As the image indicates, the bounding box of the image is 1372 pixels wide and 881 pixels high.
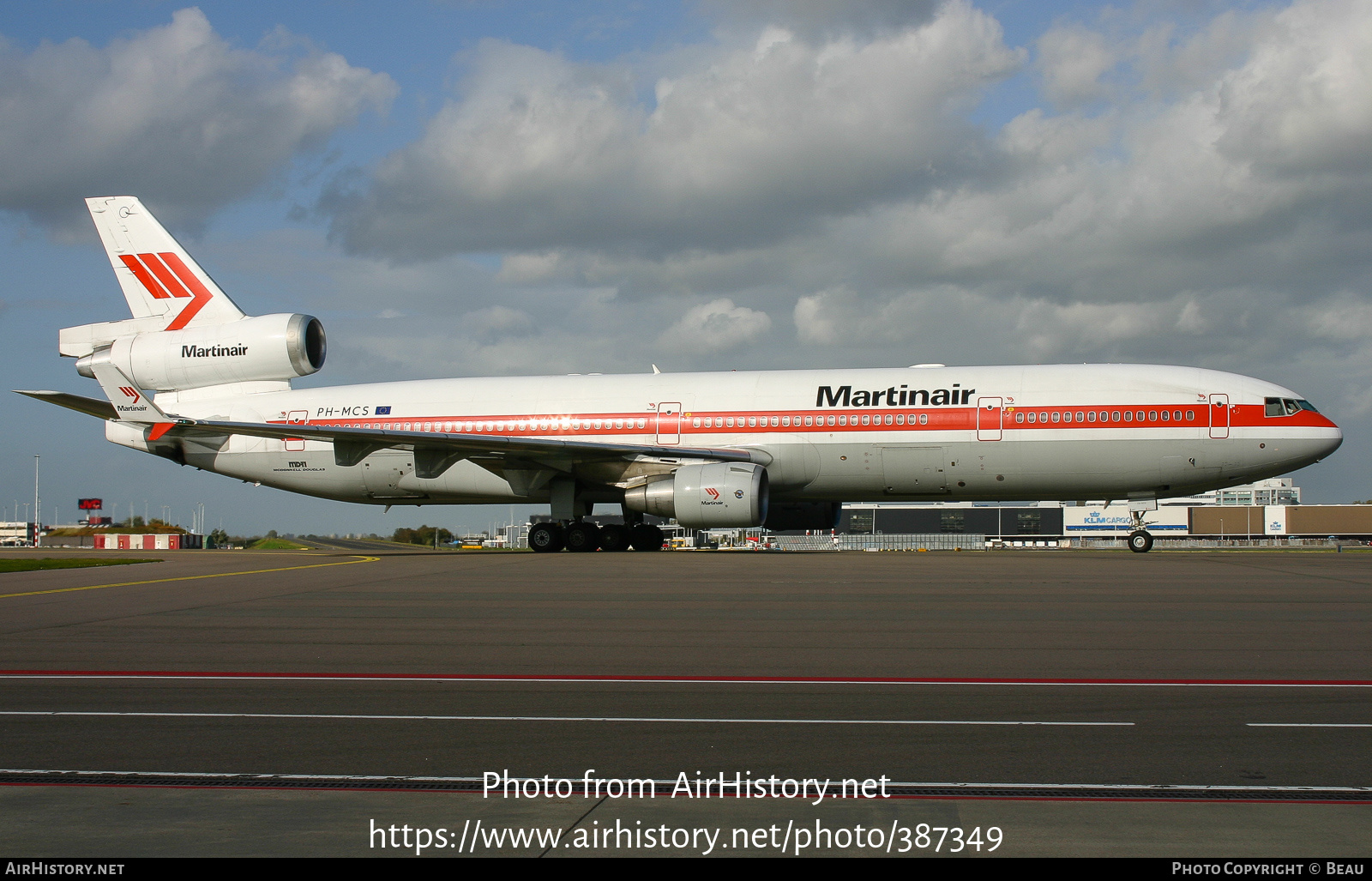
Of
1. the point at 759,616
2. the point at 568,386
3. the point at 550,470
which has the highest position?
the point at 568,386

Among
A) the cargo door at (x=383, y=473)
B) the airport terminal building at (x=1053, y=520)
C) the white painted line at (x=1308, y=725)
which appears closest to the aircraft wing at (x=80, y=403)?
the cargo door at (x=383, y=473)

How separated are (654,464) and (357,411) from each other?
8931 millimetres

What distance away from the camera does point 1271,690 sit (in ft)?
23.0

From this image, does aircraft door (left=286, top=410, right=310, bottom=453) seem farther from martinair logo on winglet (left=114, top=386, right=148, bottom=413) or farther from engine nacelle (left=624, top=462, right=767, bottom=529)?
engine nacelle (left=624, top=462, right=767, bottom=529)

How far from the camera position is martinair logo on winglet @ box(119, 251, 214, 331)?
28750mm

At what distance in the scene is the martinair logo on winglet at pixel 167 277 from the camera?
28750mm

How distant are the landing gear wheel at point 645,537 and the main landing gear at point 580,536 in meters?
0.02

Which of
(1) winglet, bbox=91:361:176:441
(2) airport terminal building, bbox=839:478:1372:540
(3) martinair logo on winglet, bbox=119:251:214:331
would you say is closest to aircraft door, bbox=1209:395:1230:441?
(1) winglet, bbox=91:361:176:441

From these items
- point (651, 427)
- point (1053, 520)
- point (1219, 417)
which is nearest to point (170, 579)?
point (651, 427)

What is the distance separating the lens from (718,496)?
74.8ft

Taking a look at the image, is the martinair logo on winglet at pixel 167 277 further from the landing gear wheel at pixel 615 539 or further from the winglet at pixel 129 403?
the landing gear wheel at pixel 615 539

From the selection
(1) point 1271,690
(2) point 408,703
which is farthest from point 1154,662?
(2) point 408,703
